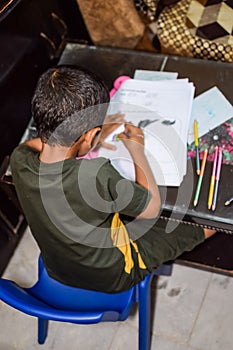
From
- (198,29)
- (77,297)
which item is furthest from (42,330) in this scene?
(198,29)

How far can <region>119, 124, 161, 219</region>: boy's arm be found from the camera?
4.59 ft

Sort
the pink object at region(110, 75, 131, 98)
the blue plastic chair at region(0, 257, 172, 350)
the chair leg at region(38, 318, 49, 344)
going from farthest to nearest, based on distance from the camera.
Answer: the chair leg at region(38, 318, 49, 344)
the pink object at region(110, 75, 131, 98)
the blue plastic chair at region(0, 257, 172, 350)

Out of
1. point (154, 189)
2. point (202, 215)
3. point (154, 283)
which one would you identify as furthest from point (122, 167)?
point (154, 283)

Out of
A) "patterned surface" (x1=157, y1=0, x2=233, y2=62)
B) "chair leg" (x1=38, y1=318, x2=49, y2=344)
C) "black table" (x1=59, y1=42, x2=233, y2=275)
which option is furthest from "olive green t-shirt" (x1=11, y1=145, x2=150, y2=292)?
"patterned surface" (x1=157, y1=0, x2=233, y2=62)

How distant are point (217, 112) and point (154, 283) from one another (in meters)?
0.70

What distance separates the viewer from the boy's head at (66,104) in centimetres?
125

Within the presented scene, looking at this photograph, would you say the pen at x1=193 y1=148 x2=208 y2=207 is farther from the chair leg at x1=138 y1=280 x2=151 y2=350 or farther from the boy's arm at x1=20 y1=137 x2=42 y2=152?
the boy's arm at x1=20 y1=137 x2=42 y2=152

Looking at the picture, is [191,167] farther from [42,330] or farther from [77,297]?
[42,330]

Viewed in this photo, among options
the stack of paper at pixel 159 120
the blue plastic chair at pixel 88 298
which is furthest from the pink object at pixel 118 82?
the blue plastic chair at pixel 88 298

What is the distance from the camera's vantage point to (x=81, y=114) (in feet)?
4.15

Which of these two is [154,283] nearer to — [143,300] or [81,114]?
[143,300]

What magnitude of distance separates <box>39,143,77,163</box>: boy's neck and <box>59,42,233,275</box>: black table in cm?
29

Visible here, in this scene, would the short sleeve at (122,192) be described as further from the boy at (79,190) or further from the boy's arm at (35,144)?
the boy's arm at (35,144)

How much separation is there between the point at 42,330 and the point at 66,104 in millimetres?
917
